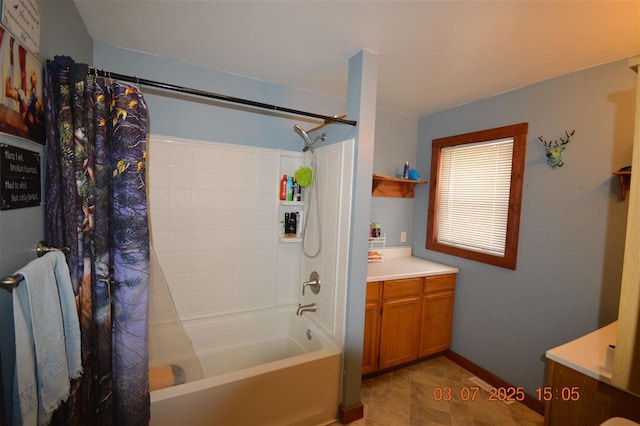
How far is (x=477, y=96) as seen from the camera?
241cm

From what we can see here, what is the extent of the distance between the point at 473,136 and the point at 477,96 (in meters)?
0.35

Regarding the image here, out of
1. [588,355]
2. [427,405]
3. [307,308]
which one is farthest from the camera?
[307,308]

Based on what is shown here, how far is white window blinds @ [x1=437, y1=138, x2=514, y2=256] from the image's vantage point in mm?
2340

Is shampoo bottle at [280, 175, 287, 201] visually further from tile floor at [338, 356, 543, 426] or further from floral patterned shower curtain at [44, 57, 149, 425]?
tile floor at [338, 356, 543, 426]

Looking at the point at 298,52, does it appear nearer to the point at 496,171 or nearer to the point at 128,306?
the point at 128,306

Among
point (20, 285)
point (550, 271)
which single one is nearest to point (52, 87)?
point (20, 285)

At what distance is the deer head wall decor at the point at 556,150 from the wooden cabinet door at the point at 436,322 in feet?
4.59

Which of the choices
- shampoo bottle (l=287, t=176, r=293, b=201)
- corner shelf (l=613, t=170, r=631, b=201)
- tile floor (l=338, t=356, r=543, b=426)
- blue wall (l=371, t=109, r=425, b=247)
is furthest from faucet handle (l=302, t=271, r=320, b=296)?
corner shelf (l=613, t=170, r=631, b=201)

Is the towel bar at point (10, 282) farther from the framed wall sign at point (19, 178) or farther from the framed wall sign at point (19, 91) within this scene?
the framed wall sign at point (19, 91)

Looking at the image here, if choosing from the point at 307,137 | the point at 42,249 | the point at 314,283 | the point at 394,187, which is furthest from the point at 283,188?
the point at 42,249

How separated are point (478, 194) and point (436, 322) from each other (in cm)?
129

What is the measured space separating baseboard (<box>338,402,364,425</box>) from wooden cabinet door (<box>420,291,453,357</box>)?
2.99 ft

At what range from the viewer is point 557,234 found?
196cm

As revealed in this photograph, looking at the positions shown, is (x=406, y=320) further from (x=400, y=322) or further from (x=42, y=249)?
(x=42, y=249)
